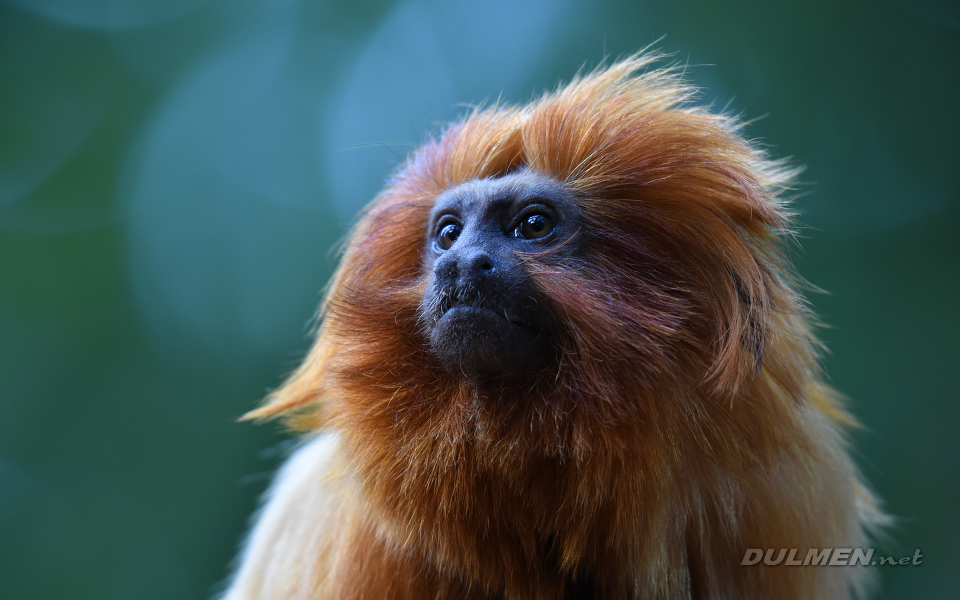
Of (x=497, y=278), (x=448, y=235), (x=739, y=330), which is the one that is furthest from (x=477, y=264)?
(x=739, y=330)

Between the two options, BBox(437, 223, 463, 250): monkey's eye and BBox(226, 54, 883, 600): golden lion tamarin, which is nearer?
BBox(226, 54, 883, 600): golden lion tamarin

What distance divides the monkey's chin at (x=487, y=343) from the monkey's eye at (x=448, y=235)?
0.61ft

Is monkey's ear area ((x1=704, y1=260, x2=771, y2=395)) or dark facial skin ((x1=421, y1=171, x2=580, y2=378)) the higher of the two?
dark facial skin ((x1=421, y1=171, x2=580, y2=378))

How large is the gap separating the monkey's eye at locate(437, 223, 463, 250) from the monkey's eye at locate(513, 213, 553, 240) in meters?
0.11

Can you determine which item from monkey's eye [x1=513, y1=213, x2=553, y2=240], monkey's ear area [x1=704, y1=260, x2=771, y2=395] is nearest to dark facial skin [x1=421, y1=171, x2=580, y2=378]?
monkey's eye [x1=513, y1=213, x2=553, y2=240]

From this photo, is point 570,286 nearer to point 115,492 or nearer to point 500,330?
point 500,330

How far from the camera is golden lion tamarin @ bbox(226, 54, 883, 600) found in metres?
0.96

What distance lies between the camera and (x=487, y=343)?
97cm

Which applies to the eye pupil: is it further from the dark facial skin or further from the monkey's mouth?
the monkey's mouth

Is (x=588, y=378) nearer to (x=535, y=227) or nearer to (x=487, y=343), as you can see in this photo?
(x=487, y=343)

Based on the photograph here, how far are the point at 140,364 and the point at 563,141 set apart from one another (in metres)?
1.67

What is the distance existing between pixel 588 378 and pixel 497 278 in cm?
19

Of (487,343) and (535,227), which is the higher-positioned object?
(535,227)

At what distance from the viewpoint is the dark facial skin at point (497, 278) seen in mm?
976
